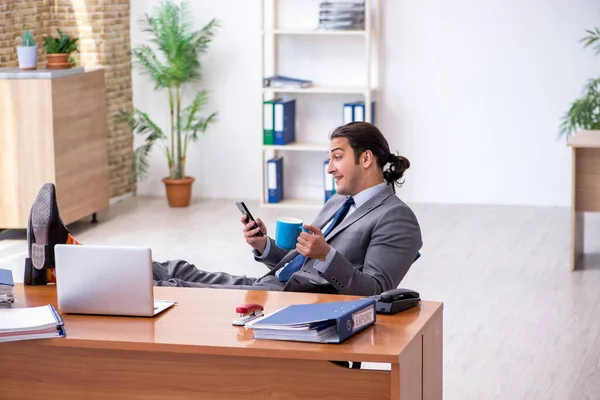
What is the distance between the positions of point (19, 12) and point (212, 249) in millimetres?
2296

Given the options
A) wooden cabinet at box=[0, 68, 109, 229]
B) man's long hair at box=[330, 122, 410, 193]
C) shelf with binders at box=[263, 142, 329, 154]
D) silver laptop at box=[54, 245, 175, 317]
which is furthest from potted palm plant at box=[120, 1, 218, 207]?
silver laptop at box=[54, 245, 175, 317]

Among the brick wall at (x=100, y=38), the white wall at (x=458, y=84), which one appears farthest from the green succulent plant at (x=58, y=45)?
the white wall at (x=458, y=84)

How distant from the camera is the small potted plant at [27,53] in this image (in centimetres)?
659

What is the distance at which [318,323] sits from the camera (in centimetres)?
255

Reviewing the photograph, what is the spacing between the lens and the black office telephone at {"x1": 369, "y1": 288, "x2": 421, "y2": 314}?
281 centimetres

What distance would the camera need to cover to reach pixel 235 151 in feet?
27.3

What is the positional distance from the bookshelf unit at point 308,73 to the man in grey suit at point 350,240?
13.4 feet

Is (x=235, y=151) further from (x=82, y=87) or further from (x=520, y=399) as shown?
A: (x=520, y=399)

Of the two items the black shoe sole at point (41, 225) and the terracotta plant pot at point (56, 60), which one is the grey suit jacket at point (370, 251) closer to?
the black shoe sole at point (41, 225)

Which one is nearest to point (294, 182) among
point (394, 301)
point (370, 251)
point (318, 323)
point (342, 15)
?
point (342, 15)

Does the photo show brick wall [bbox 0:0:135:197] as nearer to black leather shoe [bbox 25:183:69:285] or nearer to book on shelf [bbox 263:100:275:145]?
book on shelf [bbox 263:100:275:145]

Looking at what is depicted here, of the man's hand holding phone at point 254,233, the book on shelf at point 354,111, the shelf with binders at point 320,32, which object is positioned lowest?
the man's hand holding phone at point 254,233

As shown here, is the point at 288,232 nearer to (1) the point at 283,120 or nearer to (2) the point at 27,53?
(2) the point at 27,53

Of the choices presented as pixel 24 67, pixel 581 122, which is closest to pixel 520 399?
pixel 581 122
